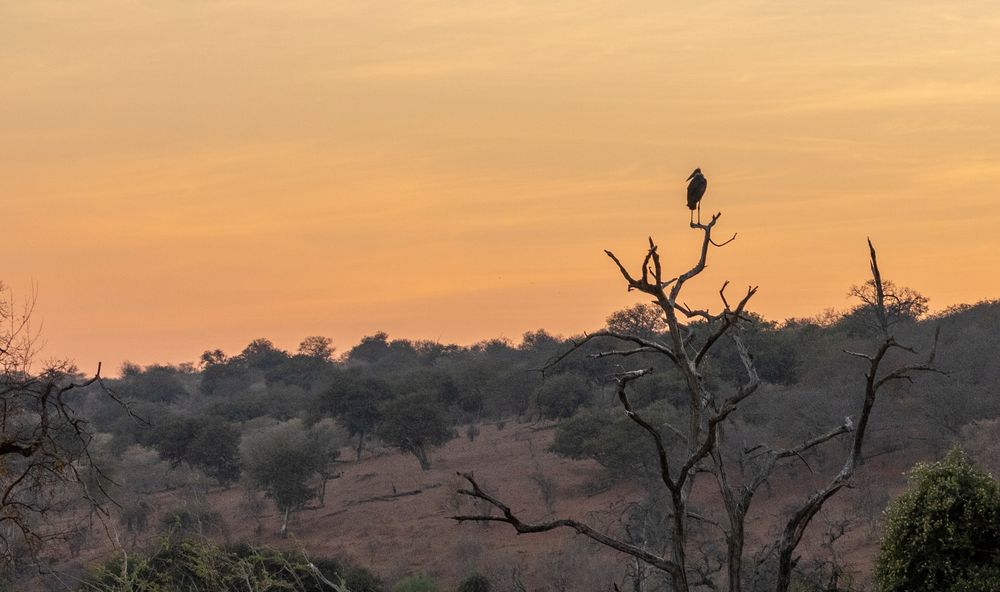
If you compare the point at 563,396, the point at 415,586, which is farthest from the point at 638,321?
the point at 415,586

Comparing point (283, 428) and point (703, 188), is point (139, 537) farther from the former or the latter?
point (703, 188)

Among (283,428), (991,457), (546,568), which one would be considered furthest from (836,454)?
(283,428)

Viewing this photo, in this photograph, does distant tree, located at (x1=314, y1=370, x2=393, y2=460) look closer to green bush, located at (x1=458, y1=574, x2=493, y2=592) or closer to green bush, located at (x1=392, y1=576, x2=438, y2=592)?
green bush, located at (x1=392, y1=576, x2=438, y2=592)

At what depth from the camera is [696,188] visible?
1052 centimetres

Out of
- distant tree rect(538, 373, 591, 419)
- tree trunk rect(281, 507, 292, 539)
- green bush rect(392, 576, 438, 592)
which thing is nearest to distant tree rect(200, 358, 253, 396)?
distant tree rect(538, 373, 591, 419)

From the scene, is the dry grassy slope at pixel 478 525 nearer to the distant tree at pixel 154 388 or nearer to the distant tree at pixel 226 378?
the distant tree at pixel 154 388

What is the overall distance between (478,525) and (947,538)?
1210 inches

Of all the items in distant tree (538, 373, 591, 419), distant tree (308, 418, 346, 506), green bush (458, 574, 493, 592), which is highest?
distant tree (538, 373, 591, 419)

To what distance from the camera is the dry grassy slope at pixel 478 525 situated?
3553 centimetres

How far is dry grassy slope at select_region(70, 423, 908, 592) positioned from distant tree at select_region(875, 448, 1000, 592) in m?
17.2

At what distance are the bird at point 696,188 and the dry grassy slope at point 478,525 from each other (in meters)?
23.0

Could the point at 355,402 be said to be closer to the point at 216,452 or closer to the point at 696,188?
the point at 216,452

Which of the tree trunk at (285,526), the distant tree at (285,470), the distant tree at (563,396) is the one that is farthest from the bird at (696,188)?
the distant tree at (563,396)

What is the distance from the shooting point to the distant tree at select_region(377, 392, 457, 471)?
5353 centimetres
